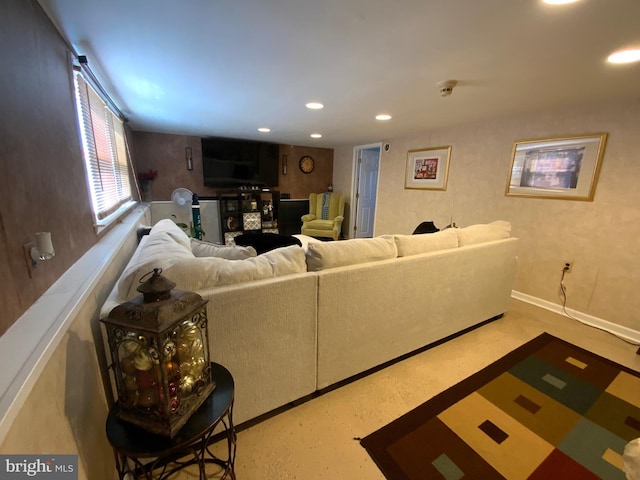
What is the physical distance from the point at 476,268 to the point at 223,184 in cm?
452

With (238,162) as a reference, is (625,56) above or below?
above

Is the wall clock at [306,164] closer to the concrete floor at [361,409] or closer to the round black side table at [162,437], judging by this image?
the concrete floor at [361,409]

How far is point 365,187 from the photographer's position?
5.77 metres

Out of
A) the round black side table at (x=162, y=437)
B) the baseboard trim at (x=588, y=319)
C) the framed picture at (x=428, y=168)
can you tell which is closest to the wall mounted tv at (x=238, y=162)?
the framed picture at (x=428, y=168)

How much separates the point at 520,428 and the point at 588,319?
193cm

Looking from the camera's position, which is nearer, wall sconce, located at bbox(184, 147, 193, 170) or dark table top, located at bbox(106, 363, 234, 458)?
dark table top, located at bbox(106, 363, 234, 458)

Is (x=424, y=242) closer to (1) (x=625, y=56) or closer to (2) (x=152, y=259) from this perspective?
(1) (x=625, y=56)

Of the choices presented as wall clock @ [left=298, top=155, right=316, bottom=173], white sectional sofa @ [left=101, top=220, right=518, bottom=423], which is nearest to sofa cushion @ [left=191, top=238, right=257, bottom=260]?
white sectional sofa @ [left=101, top=220, right=518, bottom=423]

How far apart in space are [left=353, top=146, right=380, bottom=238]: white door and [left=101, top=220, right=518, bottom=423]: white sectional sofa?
3.61 meters

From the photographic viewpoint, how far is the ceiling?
116cm

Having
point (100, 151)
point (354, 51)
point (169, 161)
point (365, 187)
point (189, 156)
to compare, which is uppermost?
point (354, 51)

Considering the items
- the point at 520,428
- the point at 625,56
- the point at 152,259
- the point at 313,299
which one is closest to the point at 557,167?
the point at 625,56

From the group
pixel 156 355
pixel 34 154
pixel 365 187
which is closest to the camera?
pixel 156 355

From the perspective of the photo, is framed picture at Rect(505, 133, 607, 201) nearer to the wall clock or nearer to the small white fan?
the wall clock
